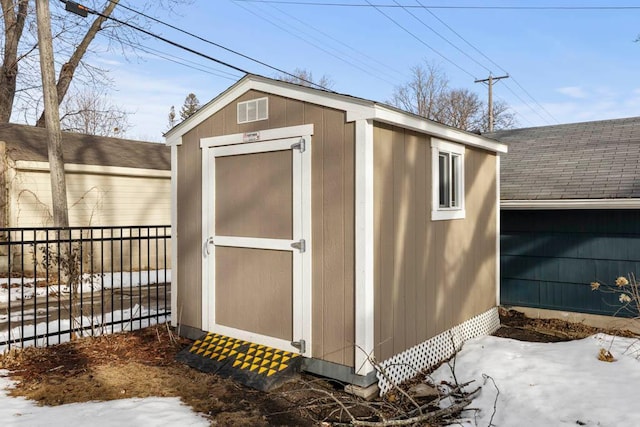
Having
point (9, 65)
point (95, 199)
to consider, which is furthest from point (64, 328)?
point (9, 65)

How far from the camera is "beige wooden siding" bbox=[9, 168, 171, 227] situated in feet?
30.2

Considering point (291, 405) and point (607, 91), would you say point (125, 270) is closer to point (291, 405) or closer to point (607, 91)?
point (291, 405)

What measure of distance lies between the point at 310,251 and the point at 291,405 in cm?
130

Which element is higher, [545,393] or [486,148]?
[486,148]

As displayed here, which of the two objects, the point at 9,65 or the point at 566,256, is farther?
the point at 9,65

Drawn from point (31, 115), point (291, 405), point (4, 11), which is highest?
point (4, 11)

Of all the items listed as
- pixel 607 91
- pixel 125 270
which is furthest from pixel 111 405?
pixel 607 91

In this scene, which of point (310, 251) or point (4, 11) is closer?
point (310, 251)

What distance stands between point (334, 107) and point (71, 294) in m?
3.39

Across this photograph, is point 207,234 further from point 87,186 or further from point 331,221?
point 87,186

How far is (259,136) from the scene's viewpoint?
Result: 446 centimetres

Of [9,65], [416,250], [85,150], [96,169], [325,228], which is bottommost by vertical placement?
[416,250]

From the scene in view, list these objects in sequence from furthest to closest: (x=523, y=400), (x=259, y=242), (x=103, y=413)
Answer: (x=259, y=242) < (x=523, y=400) < (x=103, y=413)

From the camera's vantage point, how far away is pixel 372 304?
3.74 metres
